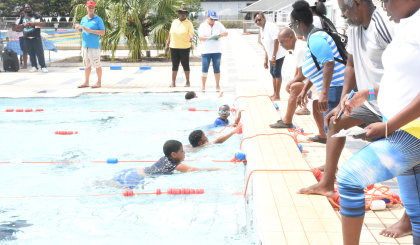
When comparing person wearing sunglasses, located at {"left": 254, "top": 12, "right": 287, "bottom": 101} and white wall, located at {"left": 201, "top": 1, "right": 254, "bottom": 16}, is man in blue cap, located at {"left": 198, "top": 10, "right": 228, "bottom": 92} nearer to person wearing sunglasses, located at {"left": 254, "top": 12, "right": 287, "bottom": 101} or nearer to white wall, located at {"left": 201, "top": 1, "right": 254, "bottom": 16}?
person wearing sunglasses, located at {"left": 254, "top": 12, "right": 287, "bottom": 101}

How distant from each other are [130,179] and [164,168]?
441mm

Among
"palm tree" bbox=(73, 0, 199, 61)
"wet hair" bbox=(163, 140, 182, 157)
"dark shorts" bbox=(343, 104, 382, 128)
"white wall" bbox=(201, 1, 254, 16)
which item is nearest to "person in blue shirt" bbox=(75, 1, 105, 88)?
"palm tree" bbox=(73, 0, 199, 61)

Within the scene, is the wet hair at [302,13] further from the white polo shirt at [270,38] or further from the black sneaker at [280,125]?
the white polo shirt at [270,38]

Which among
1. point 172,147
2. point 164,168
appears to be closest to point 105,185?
point 164,168

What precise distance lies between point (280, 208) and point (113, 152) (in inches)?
173

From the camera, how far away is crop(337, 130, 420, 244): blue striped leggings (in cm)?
237

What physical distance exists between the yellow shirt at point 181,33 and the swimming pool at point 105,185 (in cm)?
222

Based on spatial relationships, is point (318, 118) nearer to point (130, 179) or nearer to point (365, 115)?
point (130, 179)

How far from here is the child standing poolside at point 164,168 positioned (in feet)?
19.1

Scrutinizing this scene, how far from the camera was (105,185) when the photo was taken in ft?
19.2

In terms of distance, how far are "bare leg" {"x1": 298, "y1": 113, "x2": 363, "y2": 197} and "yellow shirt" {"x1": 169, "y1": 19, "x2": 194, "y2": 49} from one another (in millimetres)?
8145

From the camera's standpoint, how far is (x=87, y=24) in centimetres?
1174

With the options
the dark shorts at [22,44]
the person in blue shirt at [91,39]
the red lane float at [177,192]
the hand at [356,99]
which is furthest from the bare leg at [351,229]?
the dark shorts at [22,44]

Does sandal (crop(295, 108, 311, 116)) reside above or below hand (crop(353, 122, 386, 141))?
below
